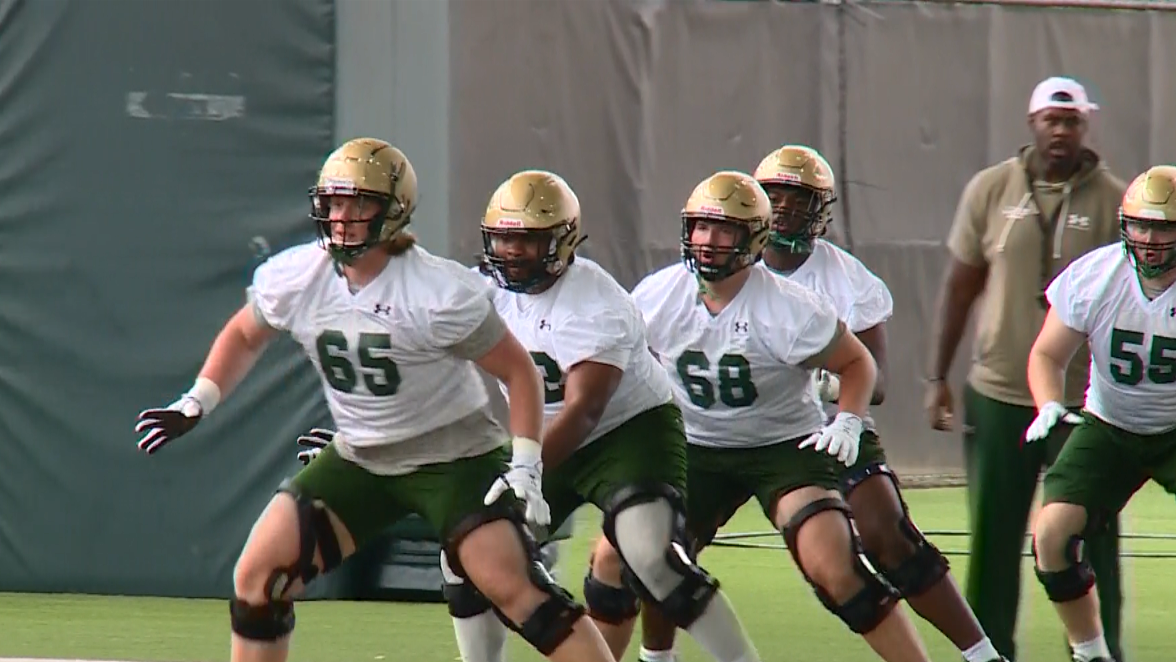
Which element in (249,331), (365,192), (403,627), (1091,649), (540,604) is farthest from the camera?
(403,627)

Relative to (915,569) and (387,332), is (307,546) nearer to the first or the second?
(387,332)

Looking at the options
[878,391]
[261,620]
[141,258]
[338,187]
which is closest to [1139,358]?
[878,391]

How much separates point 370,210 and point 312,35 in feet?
11.3

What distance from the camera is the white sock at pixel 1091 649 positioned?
725 centimetres

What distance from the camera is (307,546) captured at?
604 cm

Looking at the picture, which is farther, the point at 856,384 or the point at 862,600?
the point at 856,384

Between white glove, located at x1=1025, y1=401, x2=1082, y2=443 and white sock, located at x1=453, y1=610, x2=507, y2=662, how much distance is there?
5.26 feet

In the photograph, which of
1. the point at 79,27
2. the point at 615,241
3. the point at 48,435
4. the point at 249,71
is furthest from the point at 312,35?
the point at 615,241

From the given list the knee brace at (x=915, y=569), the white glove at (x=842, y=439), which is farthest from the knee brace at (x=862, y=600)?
the knee brace at (x=915, y=569)

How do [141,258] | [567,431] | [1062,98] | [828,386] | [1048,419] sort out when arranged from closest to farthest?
1. [567,431]
2. [1048,419]
3. [1062,98]
4. [828,386]
5. [141,258]

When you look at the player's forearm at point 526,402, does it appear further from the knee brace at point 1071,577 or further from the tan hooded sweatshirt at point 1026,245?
the tan hooded sweatshirt at point 1026,245

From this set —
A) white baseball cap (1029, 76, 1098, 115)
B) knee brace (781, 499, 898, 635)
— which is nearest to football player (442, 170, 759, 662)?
knee brace (781, 499, 898, 635)

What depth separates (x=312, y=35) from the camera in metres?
9.42

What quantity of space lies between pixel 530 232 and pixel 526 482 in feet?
3.26
